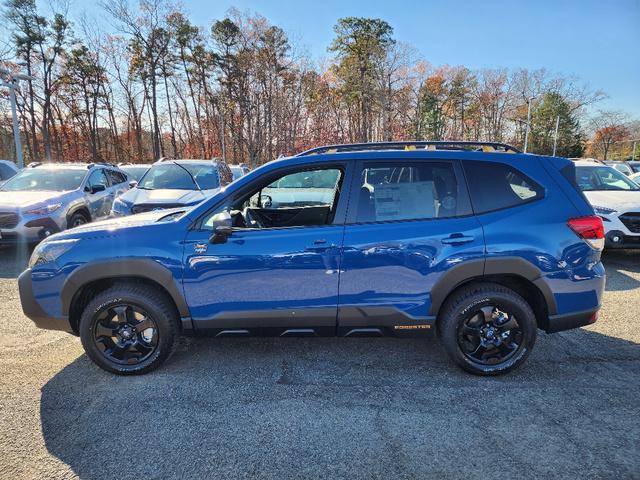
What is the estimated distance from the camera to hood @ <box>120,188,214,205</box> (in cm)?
709

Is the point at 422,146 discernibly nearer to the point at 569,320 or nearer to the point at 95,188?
the point at 569,320

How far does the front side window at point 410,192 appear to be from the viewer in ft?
10.0

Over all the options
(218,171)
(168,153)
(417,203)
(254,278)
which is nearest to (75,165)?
(218,171)

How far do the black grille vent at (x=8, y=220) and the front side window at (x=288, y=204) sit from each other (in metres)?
5.00

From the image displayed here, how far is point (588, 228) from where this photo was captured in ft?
9.93

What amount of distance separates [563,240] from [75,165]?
974 centimetres

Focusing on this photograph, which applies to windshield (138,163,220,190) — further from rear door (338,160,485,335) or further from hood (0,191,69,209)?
rear door (338,160,485,335)

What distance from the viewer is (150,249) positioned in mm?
3041

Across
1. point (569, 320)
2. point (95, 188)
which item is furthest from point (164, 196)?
point (569, 320)

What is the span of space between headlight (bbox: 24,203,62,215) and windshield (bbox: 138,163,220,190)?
157 centimetres

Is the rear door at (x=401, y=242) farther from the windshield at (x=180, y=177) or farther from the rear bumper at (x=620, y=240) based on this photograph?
the windshield at (x=180, y=177)

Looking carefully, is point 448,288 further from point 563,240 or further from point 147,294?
point 147,294

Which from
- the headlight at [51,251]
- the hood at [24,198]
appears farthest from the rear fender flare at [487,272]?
the hood at [24,198]

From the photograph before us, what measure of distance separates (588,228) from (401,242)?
148cm
